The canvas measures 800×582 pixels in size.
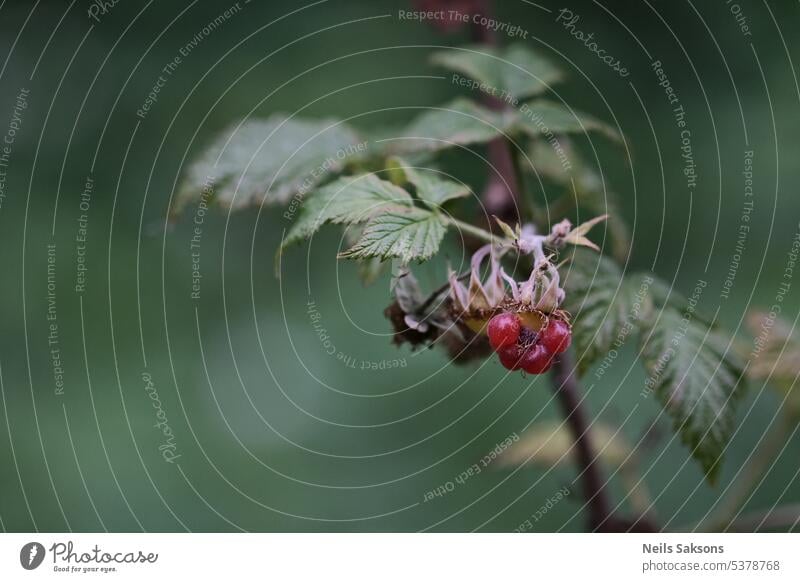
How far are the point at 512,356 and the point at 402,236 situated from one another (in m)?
0.18

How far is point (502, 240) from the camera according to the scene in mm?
920

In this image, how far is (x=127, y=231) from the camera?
258 centimetres

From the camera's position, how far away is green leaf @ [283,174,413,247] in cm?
89

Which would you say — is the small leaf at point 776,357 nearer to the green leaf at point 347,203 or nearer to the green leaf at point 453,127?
the green leaf at point 453,127

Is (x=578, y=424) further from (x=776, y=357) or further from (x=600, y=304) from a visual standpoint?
(x=776, y=357)

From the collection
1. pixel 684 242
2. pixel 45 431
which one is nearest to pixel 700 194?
pixel 684 242

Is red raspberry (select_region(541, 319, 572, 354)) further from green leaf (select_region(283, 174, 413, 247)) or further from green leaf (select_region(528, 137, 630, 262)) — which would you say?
green leaf (select_region(528, 137, 630, 262))

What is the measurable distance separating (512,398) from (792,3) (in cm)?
134

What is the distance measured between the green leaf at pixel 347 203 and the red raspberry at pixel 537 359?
23 centimetres

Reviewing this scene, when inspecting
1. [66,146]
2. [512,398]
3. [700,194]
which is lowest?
[512,398]

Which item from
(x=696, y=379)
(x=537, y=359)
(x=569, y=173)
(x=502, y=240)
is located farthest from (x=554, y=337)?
(x=569, y=173)


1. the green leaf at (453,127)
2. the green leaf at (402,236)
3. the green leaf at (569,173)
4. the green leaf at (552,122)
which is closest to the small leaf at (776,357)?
the green leaf at (569,173)

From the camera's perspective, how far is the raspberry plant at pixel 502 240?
0.87 meters
